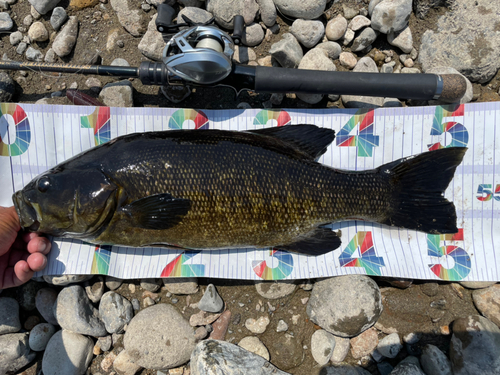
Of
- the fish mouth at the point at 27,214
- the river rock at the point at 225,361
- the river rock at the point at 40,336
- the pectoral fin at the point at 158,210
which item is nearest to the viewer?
the pectoral fin at the point at 158,210

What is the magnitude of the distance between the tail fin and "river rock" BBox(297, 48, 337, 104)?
0.99 metres

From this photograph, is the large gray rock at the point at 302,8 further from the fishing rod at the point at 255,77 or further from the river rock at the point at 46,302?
the river rock at the point at 46,302

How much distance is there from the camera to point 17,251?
9.32ft

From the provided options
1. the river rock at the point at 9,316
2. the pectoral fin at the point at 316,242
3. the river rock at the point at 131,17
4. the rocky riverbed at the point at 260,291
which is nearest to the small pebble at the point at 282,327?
the rocky riverbed at the point at 260,291

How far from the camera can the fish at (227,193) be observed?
2326 millimetres

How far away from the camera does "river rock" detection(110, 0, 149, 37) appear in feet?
10.3

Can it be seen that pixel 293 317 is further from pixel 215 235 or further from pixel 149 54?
pixel 149 54

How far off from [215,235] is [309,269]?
40.5 inches

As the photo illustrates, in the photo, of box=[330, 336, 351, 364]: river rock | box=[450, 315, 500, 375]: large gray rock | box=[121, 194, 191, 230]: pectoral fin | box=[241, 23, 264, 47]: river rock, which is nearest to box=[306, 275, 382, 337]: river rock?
box=[330, 336, 351, 364]: river rock

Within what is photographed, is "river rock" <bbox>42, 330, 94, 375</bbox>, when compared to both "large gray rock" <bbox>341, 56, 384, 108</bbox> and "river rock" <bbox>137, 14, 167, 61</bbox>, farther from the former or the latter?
"large gray rock" <bbox>341, 56, 384, 108</bbox>

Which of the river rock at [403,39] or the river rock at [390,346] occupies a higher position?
the river rock at [403,39]

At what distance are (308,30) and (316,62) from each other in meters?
0.36

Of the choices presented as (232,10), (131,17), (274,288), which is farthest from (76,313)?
(232,10)

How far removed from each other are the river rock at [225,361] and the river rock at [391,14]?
3397mm
